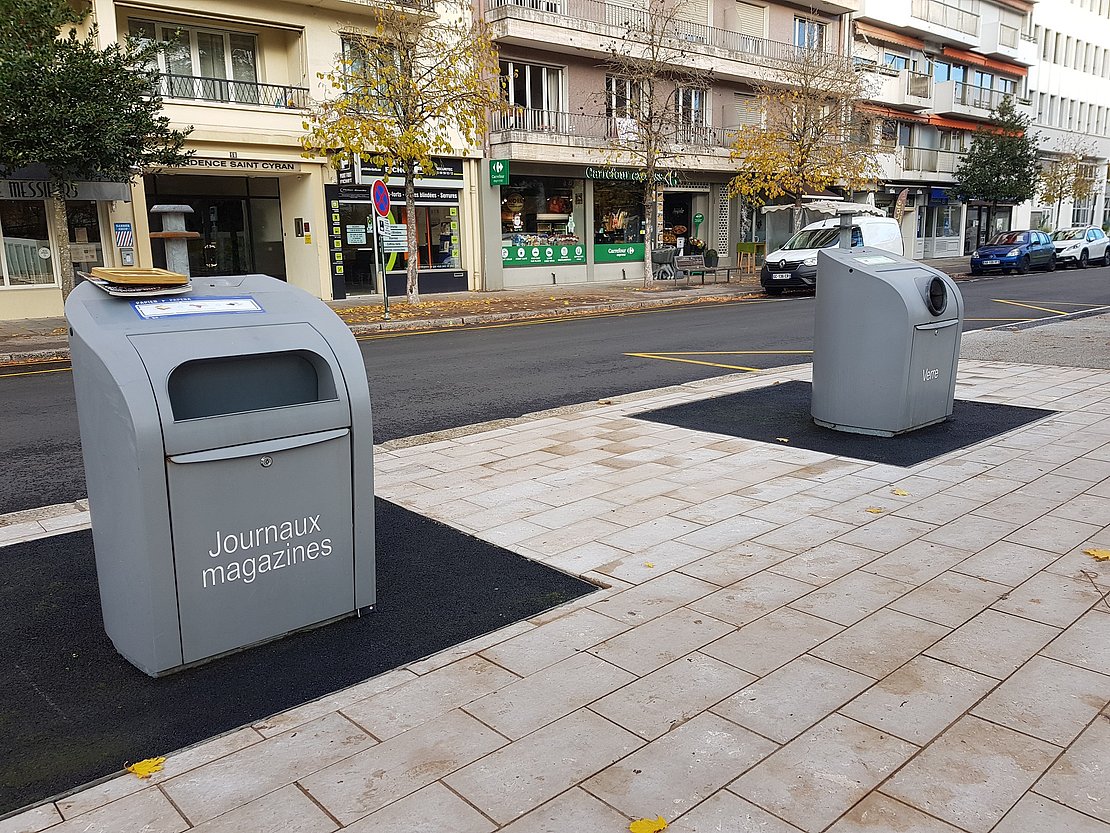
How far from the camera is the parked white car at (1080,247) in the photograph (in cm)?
3512

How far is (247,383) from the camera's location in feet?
11.7

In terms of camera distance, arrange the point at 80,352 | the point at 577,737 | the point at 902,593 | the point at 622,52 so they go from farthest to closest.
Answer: the point at 622,52 → the point at 902,593 → the point at 80,352 → the point at 577,737

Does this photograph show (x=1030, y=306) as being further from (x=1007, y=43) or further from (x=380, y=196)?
(x=1007, y=43)

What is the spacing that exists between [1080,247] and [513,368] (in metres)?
32.6

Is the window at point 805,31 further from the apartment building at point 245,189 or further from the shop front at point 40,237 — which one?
the shop front at point 40,237

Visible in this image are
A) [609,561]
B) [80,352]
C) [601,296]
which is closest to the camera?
[80,352]

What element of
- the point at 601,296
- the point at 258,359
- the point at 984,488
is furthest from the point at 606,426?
the point at 601,296

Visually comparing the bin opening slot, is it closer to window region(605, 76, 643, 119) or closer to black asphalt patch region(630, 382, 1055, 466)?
black asphalt patch region(630, 382, 1055, 466)

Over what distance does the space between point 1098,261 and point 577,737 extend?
41603mm

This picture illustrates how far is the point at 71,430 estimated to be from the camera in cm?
816

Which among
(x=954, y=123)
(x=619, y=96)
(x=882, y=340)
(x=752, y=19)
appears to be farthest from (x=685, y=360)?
(x=954, y=123)

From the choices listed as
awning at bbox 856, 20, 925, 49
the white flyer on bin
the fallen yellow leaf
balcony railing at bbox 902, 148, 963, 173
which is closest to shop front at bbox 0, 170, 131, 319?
the white flyer on bin

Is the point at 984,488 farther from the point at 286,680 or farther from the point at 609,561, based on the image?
the point at 286,680

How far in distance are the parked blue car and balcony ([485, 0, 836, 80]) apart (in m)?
9.99
